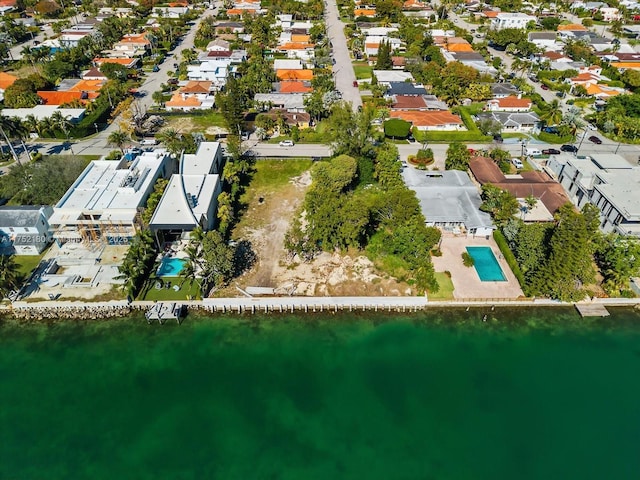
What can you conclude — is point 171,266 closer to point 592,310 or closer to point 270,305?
point 270,305

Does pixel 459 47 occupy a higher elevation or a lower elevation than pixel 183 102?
higher

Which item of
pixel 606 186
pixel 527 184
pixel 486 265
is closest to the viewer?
pixel 486 265

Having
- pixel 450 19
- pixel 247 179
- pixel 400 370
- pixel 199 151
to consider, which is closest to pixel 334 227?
pixel 400 370

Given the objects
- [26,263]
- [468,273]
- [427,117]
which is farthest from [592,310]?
[26,263]

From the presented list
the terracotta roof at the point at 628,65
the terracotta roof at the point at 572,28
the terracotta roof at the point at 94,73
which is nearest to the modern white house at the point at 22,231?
the terracotta roof at the point at 94,73

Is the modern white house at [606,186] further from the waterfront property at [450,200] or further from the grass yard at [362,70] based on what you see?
the grass yard at [362,70]

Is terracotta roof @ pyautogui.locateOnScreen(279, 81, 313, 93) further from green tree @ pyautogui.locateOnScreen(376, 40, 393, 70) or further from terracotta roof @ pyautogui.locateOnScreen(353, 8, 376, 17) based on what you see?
terracotta roof @ pyautogui.locateOnScreen(353, 8, 376, 17)

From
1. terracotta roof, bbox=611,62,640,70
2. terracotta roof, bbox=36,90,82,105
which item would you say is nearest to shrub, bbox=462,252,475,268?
terracotta roof, bbox=36,90,82,105

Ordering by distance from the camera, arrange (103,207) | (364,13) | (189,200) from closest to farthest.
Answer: (103,207) < (189,200) < (364,13)
